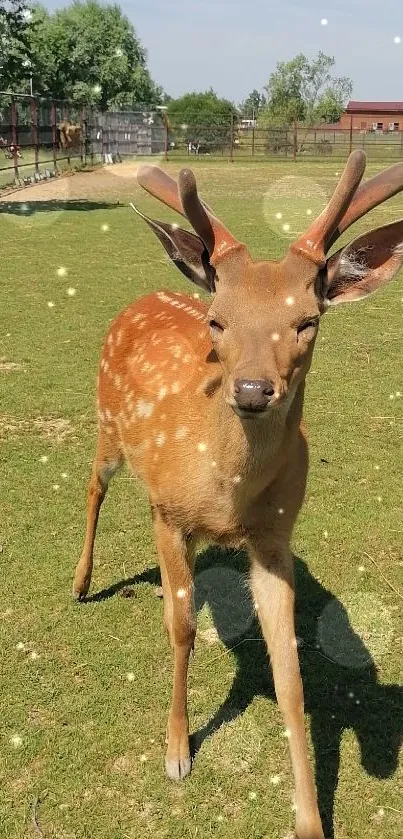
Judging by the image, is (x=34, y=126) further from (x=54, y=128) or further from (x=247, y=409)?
(x=247, y=409)

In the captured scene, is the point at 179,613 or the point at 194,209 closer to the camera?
the point at 194,209

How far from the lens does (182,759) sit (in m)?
2.94

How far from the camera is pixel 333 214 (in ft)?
7.99

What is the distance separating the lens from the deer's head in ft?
7.54

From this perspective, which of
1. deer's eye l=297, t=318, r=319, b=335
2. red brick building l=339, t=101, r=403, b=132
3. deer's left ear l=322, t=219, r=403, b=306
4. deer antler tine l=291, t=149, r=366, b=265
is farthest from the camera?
red brick building l=339, t=101, r=403, b=132

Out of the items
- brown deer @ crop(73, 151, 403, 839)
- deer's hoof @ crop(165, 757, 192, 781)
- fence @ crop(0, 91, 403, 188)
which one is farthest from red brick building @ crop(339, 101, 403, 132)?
deer's hoof @ crop(165, 757, 192, 781)

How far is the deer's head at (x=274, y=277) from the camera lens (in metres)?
2.30

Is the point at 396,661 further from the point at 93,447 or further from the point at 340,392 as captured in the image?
the point at 340,392

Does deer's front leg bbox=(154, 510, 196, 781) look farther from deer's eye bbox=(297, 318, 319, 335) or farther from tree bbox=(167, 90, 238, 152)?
tree bbox=(167, 90, 238, 152)

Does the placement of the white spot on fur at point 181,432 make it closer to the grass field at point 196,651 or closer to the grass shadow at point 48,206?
the grass field at point 196,651

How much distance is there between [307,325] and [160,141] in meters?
42.8

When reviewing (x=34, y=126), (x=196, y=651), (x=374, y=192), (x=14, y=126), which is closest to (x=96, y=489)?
(x=196, y=651)

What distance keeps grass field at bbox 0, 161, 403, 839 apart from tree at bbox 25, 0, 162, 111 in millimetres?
48778

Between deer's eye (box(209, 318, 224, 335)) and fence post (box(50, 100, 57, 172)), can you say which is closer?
deer's eye (box(209, 318, 224, 335))
